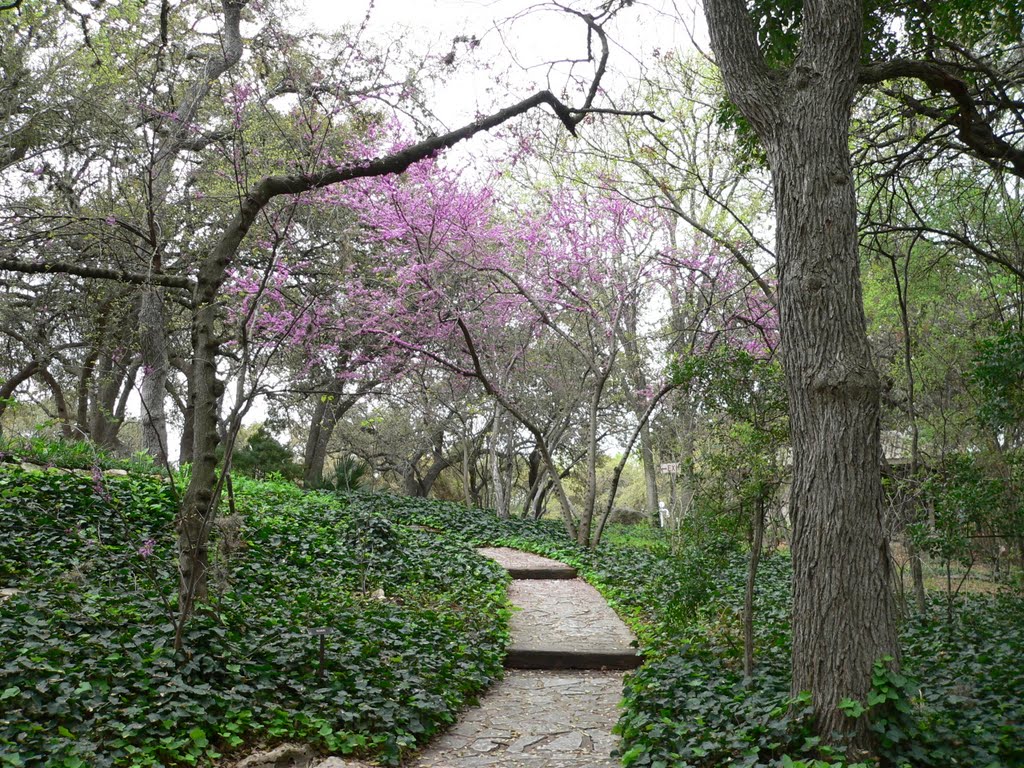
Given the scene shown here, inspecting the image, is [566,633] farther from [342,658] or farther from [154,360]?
[154,360]

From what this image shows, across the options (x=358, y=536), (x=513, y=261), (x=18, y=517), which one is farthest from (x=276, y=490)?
(x=513, y=261)

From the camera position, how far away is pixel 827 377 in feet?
12.7

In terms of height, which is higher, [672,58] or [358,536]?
[672,58]

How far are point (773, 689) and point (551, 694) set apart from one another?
1842 mm

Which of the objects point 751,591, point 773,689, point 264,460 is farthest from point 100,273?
point 264,460

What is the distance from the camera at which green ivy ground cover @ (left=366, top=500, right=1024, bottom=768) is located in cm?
358

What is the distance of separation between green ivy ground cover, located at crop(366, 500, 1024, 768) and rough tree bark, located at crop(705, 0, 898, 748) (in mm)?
193

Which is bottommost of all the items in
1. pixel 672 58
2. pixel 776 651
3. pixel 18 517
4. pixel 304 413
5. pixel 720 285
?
pixel 776 651

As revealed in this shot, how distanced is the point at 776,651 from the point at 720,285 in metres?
7.74

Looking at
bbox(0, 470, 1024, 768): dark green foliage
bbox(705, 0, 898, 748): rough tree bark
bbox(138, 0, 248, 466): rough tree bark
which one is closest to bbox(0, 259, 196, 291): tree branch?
bbox(0, 470, 1024, 768): dark green foliage

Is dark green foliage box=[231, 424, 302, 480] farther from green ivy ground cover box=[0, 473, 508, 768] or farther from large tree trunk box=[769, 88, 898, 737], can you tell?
large tree trunk box=[769, 88, 898, 737]

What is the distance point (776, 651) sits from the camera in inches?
212

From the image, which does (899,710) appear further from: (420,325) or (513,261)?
(513,261)

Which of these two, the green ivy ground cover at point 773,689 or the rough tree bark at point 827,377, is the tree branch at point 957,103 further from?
the green ivy ground cover at point 773,689
